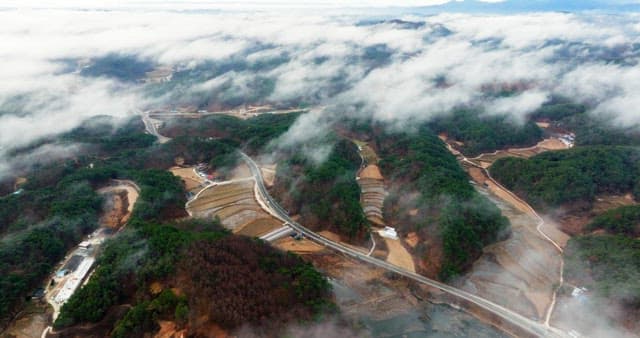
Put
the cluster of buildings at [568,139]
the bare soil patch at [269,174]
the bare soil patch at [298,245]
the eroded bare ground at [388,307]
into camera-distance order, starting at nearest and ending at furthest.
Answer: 1. the eroded bare ground at [388,307]
2. the bare soil patch at [298,245]
3. the bare soil patch at [269,174]
4. the cluster of buildings at [568,139]

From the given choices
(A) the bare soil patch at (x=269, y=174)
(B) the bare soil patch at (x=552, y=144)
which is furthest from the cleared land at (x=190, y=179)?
(B) the bare soil patch at (x=552, y=144)

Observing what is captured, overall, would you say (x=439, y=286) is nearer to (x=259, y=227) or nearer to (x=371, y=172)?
(x=259, y=227)

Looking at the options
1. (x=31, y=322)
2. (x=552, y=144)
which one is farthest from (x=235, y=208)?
(x=552, y=144)

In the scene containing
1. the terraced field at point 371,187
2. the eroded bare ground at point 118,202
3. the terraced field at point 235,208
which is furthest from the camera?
the terraced field at point 371,187

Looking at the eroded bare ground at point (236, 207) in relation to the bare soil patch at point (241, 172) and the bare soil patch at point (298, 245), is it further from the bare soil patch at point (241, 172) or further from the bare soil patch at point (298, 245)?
the bare soil patch at point (298, 245)

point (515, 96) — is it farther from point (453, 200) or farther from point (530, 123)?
point (453, 200)

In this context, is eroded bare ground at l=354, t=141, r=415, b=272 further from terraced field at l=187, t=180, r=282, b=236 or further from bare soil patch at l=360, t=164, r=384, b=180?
terraced field at l=187, t=180, r=282, b=236

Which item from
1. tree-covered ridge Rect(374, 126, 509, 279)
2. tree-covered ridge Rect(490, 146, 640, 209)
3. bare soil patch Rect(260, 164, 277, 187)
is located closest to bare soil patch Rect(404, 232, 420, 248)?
tree-covered ridge Rect(374, 126, 509, 279)
